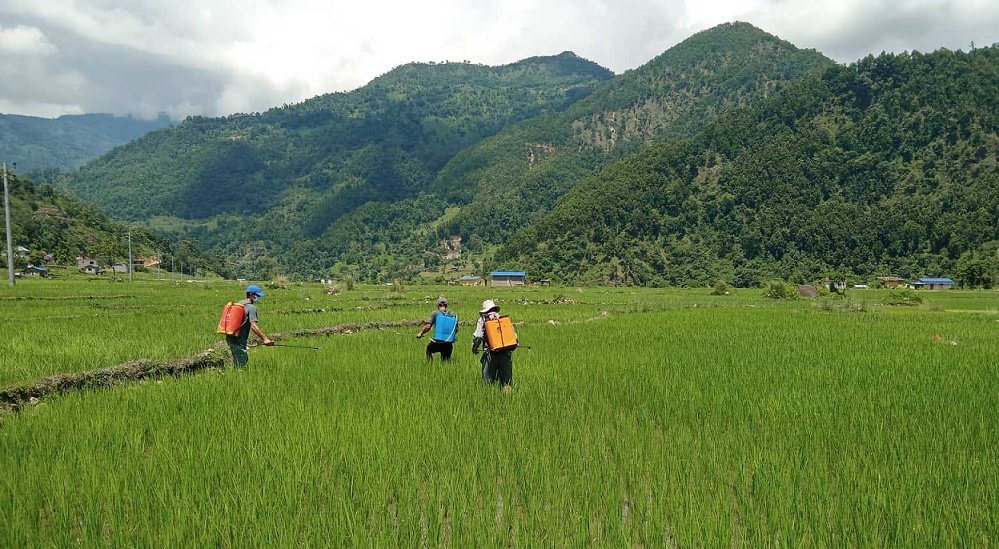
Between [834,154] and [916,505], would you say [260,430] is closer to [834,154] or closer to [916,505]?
[916,505]

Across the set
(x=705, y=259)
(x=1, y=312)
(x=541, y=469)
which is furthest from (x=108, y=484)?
(x=705, y=259)

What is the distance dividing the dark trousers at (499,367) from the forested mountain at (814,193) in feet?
264

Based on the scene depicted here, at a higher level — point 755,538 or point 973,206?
point 973,206

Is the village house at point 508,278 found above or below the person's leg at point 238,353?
below

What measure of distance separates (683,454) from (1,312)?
72.5 ft

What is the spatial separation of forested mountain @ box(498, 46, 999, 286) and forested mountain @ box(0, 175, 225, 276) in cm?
6477

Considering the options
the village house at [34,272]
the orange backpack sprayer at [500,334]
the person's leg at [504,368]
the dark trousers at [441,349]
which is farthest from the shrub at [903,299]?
the village house at [34,272]

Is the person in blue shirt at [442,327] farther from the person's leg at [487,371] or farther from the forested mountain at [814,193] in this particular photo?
the forested mountain at [814,193]

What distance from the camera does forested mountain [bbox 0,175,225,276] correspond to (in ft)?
233

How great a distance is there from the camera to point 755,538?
3262 mm

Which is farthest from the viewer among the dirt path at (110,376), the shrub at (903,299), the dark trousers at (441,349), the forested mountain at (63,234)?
the forested mountain at (63,234)

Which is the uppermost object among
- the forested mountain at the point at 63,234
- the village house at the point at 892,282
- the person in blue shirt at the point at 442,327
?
the forested mountain at the point at 63,234

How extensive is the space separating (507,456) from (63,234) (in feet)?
329

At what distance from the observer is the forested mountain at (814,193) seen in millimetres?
85500
